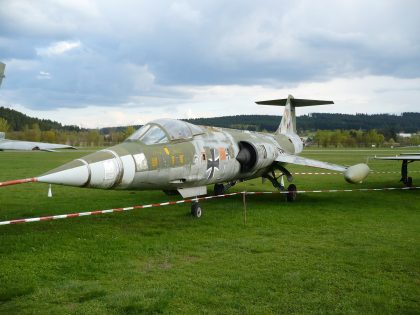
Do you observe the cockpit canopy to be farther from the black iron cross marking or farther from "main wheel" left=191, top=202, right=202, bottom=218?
"main wheel" left=191, top=202, right=202, bottom=218

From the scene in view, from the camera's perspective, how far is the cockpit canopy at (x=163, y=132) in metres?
9.37

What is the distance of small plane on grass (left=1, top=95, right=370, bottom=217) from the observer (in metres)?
7.68

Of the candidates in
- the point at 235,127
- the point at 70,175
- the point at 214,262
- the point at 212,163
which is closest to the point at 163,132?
the point at 212,163

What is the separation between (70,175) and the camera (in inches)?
281

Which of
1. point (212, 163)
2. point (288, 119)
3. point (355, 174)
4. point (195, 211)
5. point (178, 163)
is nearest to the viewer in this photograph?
point (178, 163)

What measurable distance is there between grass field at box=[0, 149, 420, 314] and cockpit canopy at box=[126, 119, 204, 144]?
1.98 meters

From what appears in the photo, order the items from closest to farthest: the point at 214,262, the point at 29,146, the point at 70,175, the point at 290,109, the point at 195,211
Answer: the point at 214,262
the point at 70,175
the point at 29,146
the point at 195,211
the point at 290,109

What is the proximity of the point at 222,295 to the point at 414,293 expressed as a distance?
2382 mm

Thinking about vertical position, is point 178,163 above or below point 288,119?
below

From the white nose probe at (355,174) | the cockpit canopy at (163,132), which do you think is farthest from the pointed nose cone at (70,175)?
the white nose probe at (355,174)

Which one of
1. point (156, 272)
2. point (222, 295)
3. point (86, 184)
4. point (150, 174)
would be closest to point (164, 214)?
point (150, 174)

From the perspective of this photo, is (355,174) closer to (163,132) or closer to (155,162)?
→ (163,132)

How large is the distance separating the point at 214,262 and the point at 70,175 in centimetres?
288

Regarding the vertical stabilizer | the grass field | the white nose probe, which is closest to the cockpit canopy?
the grass field
